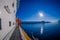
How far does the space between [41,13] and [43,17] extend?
15cm

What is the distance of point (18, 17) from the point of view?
370 centimetres

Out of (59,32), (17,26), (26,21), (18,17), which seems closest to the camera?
(18,17)

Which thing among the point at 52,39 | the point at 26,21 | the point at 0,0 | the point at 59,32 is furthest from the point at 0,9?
the point at 59,32

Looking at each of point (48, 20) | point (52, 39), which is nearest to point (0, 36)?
point (48, 20)

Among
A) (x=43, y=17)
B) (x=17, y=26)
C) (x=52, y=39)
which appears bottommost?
(x=52, y=39)

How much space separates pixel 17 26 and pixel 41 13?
976 mm

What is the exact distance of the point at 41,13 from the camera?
4.08m

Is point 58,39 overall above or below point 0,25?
below

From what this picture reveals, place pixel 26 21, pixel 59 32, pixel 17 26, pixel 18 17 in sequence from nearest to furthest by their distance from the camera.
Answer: pixel 18 17 → pixel 26 21 → pixel 17 26 → pixel 59 32

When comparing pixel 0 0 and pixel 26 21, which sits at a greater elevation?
pixel 0 0

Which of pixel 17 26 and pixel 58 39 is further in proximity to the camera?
pixel 58 39

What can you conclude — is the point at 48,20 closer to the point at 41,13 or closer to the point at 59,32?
the point at 41,13

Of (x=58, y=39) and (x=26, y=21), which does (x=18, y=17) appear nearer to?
(x=26, y=21)

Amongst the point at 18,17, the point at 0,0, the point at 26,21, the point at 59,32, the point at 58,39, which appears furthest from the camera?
the point at 59,32
